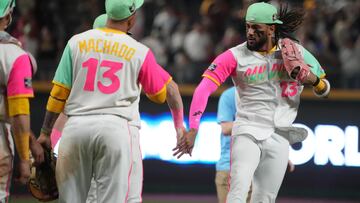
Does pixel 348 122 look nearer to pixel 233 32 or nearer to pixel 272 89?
pixel 233 32

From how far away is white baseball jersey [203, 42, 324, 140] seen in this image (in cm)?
862

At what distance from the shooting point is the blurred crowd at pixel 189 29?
15.7 meters

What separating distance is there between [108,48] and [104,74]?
215mm

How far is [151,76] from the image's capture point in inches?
291

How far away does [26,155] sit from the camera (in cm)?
690

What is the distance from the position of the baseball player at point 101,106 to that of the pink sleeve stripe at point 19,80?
22.4 inches

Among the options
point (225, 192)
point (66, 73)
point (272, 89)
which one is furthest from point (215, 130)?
point (66, 73)

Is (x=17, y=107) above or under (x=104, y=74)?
under

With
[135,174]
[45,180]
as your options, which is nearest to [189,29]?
[45,180]

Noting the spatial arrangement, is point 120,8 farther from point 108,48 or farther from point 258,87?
point 258,87

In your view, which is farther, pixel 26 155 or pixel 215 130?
pixel 215 130

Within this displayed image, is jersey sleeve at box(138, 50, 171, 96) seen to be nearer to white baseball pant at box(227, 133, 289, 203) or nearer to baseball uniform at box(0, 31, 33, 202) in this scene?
baseball uniform at box(0, 31, 33, 202)

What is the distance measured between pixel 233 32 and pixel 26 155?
30.8 ft

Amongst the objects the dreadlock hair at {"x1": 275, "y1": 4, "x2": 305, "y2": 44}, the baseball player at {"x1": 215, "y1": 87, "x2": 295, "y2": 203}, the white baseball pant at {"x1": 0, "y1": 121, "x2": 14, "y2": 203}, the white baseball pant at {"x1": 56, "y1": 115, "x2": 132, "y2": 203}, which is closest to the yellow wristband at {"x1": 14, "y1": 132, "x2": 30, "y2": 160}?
the white baseball pant at {"x1": 0, "y1": 121, "x2": 14, "y2": 203}
